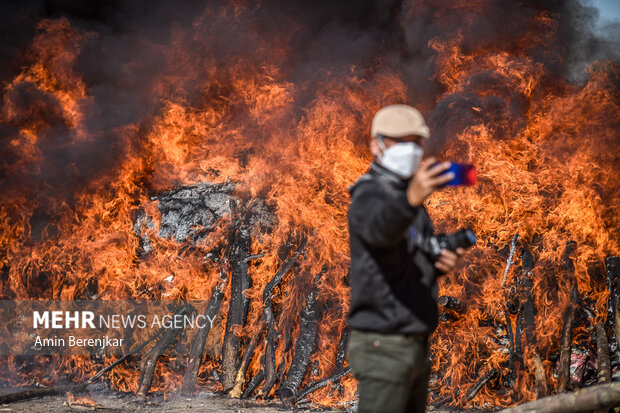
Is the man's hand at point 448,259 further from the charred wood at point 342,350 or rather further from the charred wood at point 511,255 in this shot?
the charred wood at point 342,350

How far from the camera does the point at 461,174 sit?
1.89 m

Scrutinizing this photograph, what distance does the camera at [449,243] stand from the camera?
2.19 meters

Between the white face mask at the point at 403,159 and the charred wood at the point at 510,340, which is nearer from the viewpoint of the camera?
the white face mask at the point at 403,159

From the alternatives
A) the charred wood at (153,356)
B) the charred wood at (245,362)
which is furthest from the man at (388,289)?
the charred wood at (153,356)

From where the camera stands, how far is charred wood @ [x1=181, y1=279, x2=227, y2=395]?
7.09 meters

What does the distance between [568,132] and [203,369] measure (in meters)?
6.54

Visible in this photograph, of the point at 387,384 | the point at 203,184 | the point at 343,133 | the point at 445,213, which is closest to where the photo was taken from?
the point at 387,384

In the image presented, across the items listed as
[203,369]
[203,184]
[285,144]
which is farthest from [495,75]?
[203,369]

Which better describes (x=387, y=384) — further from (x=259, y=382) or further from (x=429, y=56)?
(x=429, y=56)

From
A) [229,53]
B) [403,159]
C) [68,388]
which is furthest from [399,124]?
[229,53]

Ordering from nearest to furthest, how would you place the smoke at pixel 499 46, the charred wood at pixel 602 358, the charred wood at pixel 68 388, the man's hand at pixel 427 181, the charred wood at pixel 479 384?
the man's hand at pixel 427 181 → the charred wood at pixel 602 358 → the charred wood at pixel 479 384 → the charred wood at pixel 68 388 → the smoke at pixel 499 46

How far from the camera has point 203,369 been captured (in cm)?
747

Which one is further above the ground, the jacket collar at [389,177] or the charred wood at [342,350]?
the jacket collar at [389,177]

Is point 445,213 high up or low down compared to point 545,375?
up
